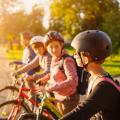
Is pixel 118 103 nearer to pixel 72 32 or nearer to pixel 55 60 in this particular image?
pixel 55 60

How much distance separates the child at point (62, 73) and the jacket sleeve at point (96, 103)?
2.11 m

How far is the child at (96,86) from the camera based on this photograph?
9.34 feet

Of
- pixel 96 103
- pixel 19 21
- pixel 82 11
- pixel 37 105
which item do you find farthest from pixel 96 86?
pixel 19 21

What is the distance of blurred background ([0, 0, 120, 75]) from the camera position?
32188mm

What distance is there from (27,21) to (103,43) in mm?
70565

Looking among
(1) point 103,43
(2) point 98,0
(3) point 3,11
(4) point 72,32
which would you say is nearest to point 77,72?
(1) point 103,43

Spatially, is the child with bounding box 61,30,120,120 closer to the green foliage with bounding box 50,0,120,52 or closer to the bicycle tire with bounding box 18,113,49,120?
the bicycle tire with bounding box 18,113,49,120

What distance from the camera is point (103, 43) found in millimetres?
3275

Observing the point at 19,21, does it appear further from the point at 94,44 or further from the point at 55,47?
the point at 94,44

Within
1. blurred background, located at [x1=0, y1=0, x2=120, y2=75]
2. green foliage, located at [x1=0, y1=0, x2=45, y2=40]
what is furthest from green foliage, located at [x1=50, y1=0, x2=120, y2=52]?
green foliage, located at [x1=0, y1=0, x2=45, y2=40]

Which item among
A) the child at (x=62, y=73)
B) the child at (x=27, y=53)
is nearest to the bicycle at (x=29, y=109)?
the child at (x=62, y=73)

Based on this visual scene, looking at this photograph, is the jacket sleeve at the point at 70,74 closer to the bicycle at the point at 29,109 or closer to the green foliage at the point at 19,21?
the bicycle at the point at 29,109

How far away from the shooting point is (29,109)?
670cm

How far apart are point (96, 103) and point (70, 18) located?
1809 inches
